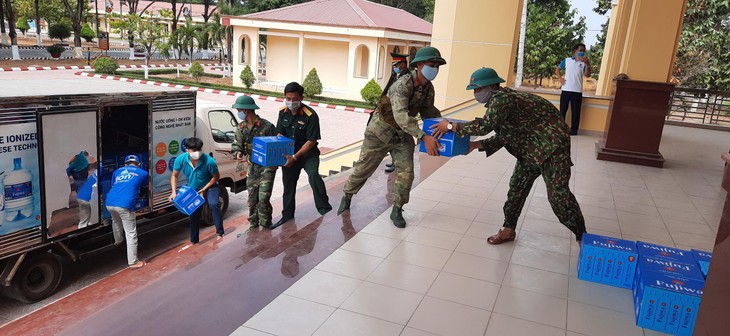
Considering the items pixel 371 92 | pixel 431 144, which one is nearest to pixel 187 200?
pixel 431 144

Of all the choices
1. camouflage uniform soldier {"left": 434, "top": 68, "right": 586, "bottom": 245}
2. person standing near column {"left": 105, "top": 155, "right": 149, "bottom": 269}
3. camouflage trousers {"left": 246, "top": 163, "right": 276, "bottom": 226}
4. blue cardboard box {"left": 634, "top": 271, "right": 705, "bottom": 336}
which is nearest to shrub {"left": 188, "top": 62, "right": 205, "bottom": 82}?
person standing near column {"left": 105, "top": 155, "right": 149, "bottom": 269}

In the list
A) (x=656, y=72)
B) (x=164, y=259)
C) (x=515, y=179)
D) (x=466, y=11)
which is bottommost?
(x=164, y=259)

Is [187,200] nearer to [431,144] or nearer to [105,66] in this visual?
[431,144]

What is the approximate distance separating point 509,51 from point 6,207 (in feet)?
31.7

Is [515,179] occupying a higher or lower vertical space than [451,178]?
higher

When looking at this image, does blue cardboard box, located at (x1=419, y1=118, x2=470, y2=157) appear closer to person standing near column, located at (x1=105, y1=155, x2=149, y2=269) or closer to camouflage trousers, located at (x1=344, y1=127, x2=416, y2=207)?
camouflage trousers, located at (x1=344, y1=127, x2=416, y2=207)

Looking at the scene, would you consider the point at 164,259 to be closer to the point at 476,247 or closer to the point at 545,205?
the point at 476,247

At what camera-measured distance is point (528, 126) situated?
429 cm

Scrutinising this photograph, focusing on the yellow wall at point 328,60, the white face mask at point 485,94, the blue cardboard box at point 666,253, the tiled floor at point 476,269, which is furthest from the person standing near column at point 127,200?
the yellow wall at point 328,60

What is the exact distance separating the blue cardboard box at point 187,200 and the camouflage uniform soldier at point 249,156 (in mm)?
865

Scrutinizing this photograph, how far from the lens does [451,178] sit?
282 inches

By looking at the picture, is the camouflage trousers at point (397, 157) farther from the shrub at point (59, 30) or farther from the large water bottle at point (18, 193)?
the shrub at point (59, 30)

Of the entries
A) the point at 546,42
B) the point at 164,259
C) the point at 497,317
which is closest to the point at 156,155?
the point at 164,259

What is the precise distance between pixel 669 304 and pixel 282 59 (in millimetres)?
26104
